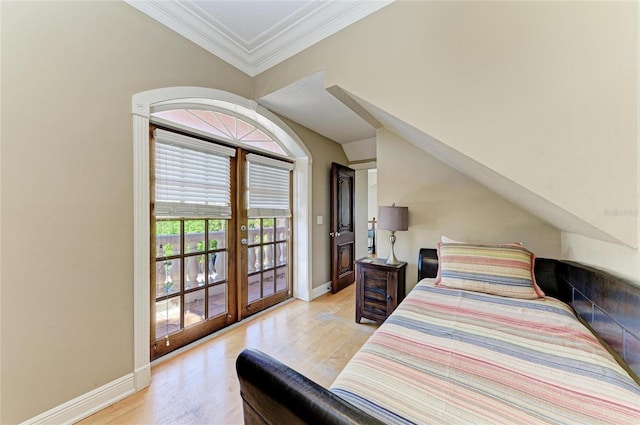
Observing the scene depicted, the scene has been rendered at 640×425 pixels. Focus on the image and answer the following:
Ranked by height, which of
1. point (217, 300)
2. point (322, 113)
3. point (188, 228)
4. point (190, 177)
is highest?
point (322, 113)

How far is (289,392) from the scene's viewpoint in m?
0.59

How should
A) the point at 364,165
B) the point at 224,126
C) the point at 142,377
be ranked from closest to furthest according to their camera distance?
1. the point at 142,377
2. the point at 224,126
3. the point at 364,165

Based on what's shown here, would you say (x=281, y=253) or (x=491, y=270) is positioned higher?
(x=491, y=270)

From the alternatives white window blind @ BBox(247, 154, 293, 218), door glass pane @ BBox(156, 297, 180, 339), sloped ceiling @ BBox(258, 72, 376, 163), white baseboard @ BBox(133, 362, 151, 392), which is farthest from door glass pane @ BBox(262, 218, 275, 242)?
white baseboard @ BBox(133, 362, 151, 392)

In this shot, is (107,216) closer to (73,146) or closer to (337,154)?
(73,146)

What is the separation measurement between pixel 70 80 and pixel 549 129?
8.74ft

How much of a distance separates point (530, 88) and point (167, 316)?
303 centimetres

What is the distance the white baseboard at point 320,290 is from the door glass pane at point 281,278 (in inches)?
16.7

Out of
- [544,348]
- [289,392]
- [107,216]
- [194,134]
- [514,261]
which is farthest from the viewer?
[194,134]

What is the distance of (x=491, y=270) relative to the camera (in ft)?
6.06

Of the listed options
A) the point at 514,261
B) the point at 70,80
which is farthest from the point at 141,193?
the point at 514,261

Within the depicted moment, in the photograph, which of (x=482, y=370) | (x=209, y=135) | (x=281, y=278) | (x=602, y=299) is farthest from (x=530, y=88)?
(x=281, y=278)

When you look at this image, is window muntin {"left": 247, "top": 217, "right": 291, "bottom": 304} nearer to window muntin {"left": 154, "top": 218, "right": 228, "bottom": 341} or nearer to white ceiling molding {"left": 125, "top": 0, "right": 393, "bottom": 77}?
window muntin {"left": 154, "top": 218, "right": 228, "bottom": 341}

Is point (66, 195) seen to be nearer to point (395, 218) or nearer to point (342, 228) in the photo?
point (395, 218)
